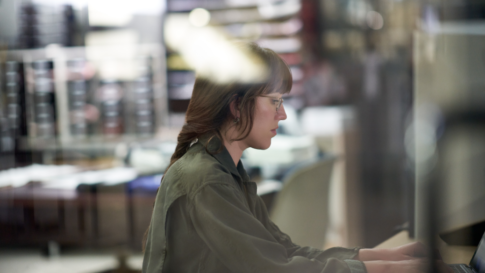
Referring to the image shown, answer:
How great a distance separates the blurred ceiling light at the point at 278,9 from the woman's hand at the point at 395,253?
432 centimetres

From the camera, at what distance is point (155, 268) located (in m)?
0.83

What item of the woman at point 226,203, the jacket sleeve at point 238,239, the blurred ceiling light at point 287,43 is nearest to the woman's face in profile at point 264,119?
the woman at point 226,203

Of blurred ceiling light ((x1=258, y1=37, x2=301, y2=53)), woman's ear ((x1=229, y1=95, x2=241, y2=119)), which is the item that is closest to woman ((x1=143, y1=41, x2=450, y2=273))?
woman's ear ((x1=229, y1=95, x2=241, y2=119))

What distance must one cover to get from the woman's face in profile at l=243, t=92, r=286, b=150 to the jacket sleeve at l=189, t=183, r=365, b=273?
15 centimetres

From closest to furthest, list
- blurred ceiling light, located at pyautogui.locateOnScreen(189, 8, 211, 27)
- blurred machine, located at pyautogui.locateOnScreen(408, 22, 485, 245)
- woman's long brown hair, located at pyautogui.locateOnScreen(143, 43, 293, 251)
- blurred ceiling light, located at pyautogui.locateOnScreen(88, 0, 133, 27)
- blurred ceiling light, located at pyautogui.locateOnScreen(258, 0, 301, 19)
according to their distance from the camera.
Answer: woman's long brown hair, located at pyautogui.locateOnScreen(143, 43, 293, 251) < blurred machine, located at pyautogui.locateOnScreen(408, 22, 485, 245) < blurred ceiling light, located at pyautogui.locateOnScreen(258, 0, 301, 19) < blurred ceiling light, located at pyautogui.locateOnScreen(189, 8, 211, 27) < blurred ceiling light, located at pyautogui.locateOnScreen(88, 0, 133, 27)

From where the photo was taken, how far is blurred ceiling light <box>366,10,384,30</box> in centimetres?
446

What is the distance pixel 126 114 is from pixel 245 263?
485 centimetres

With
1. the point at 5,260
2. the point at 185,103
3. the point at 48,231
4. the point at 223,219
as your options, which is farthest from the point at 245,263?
the point at 185,103

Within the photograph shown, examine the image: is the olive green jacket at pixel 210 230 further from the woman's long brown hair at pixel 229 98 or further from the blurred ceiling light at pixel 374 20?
the blurred ceiling light at pixel 374 20

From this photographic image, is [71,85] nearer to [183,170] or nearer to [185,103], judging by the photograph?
[185,103]

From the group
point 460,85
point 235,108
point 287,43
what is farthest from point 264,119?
point 287,43

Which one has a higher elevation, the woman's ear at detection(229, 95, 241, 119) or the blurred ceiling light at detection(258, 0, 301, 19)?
the blurred ceiling light at detection(258, 0, 301, 19)

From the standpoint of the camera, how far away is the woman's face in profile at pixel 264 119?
0.88 meters

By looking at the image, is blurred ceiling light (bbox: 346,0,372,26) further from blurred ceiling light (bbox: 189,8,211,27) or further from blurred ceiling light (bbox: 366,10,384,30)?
blurred ceiling light (bbox: 189,8,211,27)
